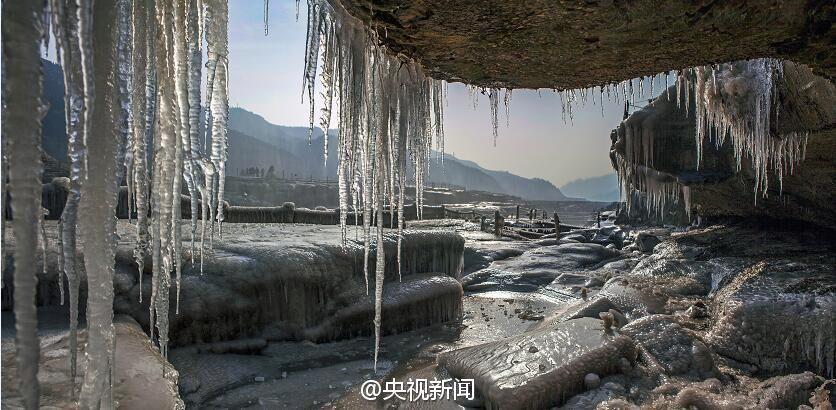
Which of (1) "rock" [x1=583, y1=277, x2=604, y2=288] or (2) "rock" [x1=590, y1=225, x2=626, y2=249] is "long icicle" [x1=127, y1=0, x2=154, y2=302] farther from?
(2) "rock" [x1=590, y1=225, x2=626, y2=249]

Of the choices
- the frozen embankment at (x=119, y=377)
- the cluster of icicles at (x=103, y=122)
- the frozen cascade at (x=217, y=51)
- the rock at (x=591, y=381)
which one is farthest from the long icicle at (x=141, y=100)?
the rock at (x=591, y=381)

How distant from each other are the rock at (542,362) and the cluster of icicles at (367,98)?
1.94 meters

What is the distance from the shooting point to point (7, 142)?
0.91 metres

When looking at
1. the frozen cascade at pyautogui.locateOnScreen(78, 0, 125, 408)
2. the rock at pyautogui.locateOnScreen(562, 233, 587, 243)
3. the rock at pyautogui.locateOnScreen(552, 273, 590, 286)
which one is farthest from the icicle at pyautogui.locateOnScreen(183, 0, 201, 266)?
the rock at pyautogui.locateOnScreen(562, 233, 587, 243)

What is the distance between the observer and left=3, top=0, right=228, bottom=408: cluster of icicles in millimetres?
913

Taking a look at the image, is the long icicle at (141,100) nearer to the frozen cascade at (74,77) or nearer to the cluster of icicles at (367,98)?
the frozen cascade at (74,77)

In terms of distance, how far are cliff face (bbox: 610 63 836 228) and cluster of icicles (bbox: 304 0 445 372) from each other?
20.0ft

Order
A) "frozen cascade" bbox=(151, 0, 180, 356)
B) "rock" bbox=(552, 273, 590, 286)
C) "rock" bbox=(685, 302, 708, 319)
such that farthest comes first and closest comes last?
"rock" bbox=(552, 273, 590, 286), "rock" bbox=(685, 302, 708, 319), "frozen cascade" bbox=(151, 0, 180, 356)

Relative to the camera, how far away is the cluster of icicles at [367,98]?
2186 mm

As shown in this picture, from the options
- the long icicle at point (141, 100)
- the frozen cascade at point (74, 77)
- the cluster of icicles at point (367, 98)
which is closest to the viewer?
the frozen cascade at point (74, 77)

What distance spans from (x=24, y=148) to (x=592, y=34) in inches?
85.4

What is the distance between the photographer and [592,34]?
192cm

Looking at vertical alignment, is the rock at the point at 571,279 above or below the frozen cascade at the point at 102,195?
below

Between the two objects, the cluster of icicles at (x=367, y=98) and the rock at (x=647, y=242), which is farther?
the rock at (x=647, y=242)
